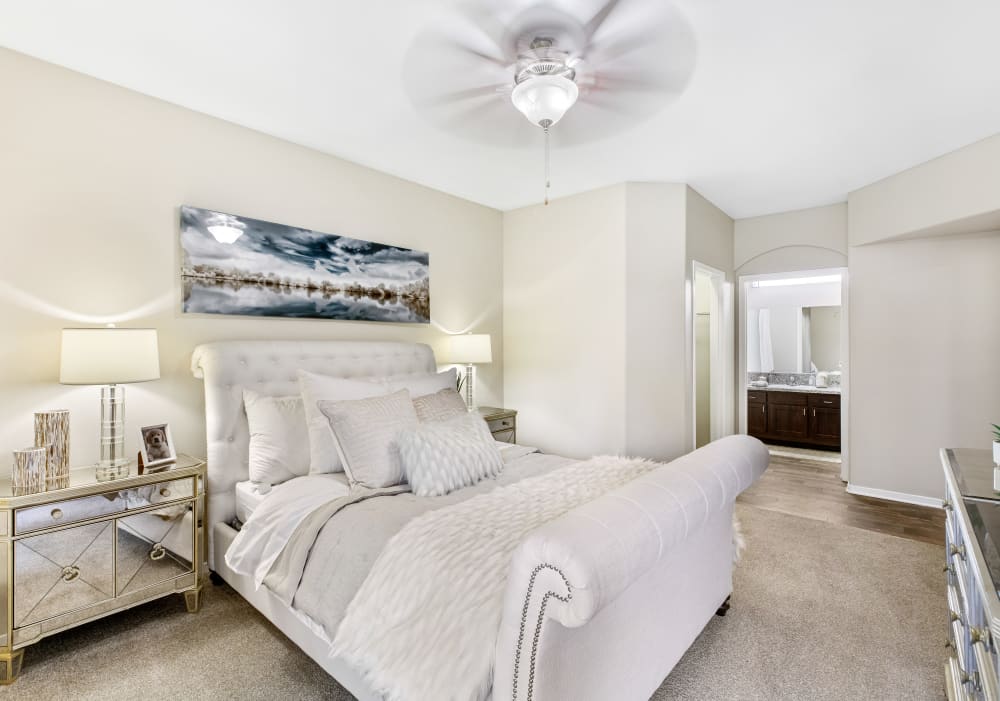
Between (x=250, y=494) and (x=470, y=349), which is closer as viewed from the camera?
(x=250, y=494)

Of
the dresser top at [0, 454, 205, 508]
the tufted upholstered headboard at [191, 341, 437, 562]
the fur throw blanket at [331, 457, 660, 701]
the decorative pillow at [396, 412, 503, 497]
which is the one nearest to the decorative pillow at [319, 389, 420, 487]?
the decorative pillow at [396, 412, 503, 497]

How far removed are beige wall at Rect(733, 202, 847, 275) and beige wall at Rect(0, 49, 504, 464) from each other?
13.5 feet

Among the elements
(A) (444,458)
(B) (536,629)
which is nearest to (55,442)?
(A) (444,458)

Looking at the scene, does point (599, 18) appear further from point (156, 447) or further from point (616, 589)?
point (156, 447)

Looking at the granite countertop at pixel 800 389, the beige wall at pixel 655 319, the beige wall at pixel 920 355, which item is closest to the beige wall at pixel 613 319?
the beige wall at pixel 655 319

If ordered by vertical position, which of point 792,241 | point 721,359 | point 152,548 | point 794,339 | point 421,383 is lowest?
point 152,548

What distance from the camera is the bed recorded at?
1092mm

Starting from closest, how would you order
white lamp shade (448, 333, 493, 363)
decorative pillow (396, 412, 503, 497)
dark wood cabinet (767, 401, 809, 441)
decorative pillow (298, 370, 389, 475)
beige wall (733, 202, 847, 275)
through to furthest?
decorative pillow (396, 412, 503, 497), decorative pillow (298, 370, 389, 475), white lamp shade (448, 333, 493, 363), beige wall (733, 202, 847, 275), dark wood cabinet (767, 401, 809, 441)

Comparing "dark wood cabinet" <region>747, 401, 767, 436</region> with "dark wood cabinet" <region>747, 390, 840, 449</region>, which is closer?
"dark wood cabinet" <region>747, 390, 840, 449</region>

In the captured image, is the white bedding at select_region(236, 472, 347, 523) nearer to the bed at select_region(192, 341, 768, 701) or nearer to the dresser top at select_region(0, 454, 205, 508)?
the bed at select_region(192, 341, 768, 701)

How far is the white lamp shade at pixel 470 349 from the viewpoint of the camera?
3938 mm

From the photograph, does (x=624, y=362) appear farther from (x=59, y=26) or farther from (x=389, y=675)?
(x=59, y=26)

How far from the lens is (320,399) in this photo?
8.18 ft

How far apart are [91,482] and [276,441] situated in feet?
2.38
